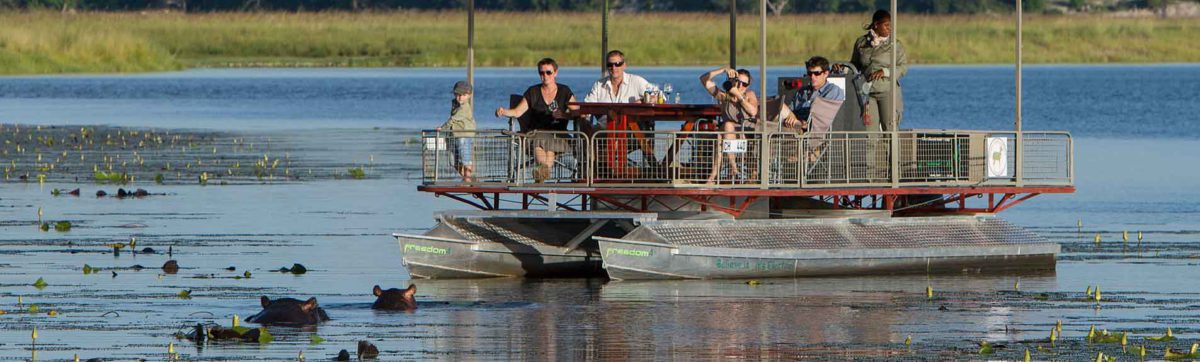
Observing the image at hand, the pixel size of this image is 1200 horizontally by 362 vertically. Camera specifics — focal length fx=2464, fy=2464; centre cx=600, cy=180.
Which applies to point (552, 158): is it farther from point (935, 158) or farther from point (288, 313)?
point (288, 313)

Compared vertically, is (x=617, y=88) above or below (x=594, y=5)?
below

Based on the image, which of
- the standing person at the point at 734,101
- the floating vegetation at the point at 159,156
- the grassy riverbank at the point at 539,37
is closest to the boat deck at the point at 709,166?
the standing person at the point at 734,101

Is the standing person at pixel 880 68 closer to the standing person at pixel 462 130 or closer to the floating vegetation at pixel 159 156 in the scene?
the standing person at pixel 462 130

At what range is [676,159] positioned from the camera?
21.3 metres

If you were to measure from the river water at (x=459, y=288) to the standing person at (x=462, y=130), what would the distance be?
1.05 metres

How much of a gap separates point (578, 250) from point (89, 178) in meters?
14.7

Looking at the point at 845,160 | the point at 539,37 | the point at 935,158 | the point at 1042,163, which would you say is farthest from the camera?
the point at 539,37

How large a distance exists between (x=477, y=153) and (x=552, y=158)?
67 cm

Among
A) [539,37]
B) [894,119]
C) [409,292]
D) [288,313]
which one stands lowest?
[288,313]

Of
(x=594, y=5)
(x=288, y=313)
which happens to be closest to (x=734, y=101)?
(x=288, y=313)

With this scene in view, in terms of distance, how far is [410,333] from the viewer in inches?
696

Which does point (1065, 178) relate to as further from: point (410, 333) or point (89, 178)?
point (89, 178)

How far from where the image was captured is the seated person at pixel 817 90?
72.2ft

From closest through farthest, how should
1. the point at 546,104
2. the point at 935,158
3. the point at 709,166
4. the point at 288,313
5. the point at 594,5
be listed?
the point at 288,313
the point at 709,166
the point at 546,104
the point at 935,158
the point at 594,5
